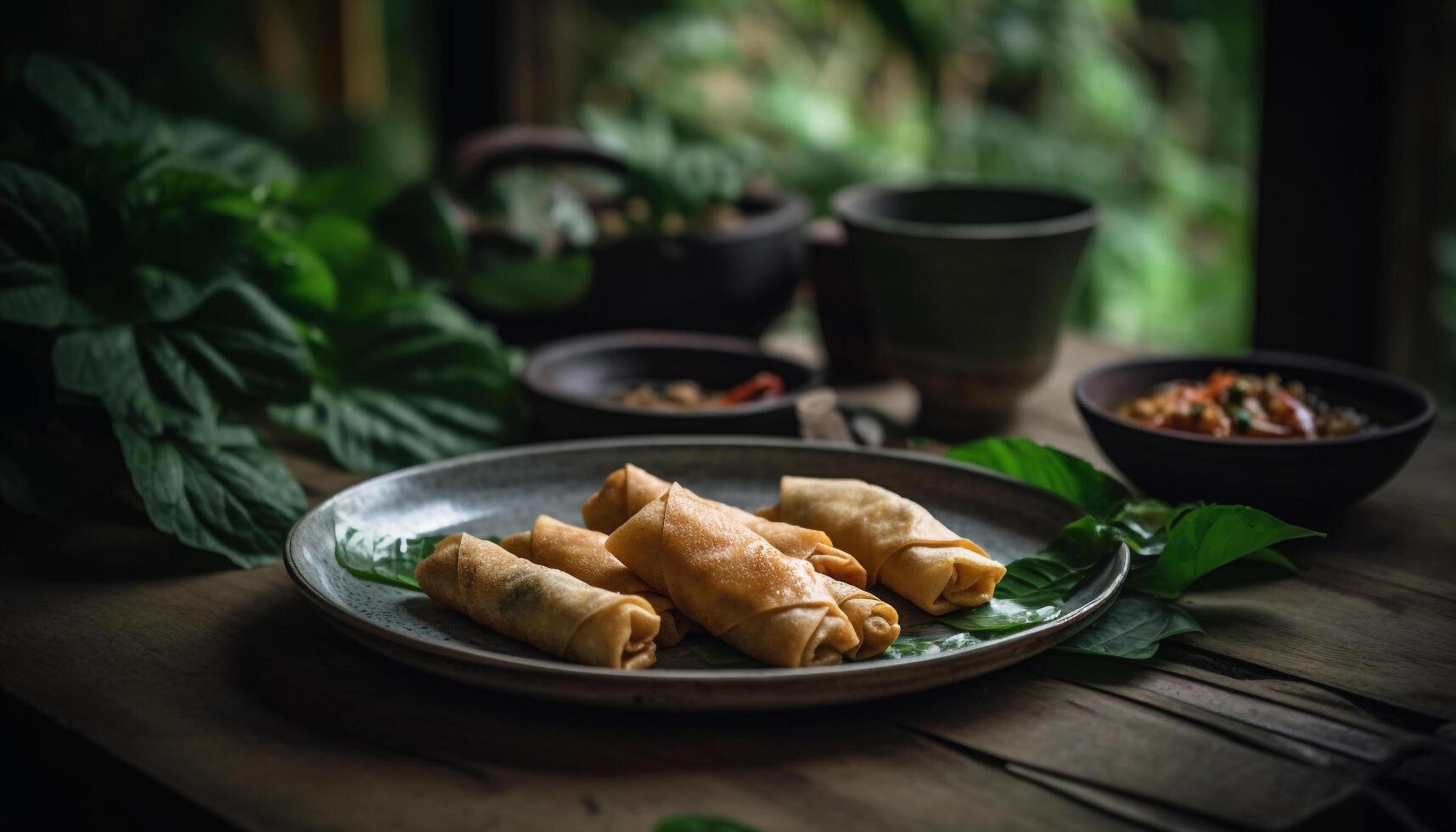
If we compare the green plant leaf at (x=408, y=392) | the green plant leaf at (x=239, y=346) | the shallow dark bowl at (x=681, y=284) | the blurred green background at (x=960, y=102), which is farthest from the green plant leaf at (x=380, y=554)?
the blurred green background at (x=960, y=102)

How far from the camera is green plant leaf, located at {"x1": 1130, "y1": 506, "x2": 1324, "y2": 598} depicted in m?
1.19

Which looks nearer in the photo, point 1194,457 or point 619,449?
point 1194,457

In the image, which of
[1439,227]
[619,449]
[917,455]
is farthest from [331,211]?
[1439,227]

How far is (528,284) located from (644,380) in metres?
0.28

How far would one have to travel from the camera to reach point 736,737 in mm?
984

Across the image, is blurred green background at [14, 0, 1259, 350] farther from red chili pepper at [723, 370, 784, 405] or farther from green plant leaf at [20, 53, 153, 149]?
red chili pepper at [723, 370, 784, 405]

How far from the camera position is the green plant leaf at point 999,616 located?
1.11 m

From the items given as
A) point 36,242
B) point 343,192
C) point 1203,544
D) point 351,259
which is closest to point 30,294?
point 36,242

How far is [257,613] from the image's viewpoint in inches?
48.6

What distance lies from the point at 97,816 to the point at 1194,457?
115 cm

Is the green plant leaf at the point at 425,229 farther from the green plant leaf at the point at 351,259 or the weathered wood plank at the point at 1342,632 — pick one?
the weathered wood plank at the point at 1342,632

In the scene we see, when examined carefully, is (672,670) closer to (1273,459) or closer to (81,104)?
(1273,459)

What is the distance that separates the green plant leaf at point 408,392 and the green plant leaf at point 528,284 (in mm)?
225

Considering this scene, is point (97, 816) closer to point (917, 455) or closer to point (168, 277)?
point (168, 277)
